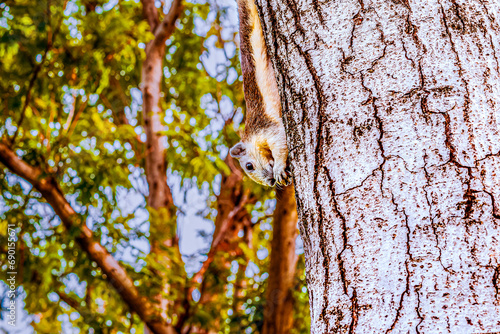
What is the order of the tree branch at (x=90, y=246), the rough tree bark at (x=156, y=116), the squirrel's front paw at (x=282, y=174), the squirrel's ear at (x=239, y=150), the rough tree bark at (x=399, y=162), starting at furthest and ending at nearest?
1. the rough tree bark at (x=156, y=116)
2. the tree branch at (x=90, y=246)
3. the squirrel's ear at (x=239, y=150)
4. the squirrel's front paw at (x=282, y=174)
5. the rough tree bark at (x=399, y=162)

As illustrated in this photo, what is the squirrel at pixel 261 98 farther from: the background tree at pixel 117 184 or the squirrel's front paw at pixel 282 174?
the background tree at pixel 117 184

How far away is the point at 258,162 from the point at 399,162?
2.60 ft

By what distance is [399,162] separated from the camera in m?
0.87

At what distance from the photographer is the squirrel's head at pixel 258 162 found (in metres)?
1.59

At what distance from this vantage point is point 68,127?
13.5 feet

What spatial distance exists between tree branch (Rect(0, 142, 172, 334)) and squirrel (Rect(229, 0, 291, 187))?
233cm

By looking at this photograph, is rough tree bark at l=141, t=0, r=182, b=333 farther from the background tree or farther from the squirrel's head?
the squirrel's head

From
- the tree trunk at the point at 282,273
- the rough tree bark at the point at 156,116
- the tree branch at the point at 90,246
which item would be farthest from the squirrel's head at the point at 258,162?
the rough tree bark at the point at 156,116

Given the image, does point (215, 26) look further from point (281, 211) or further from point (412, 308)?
point (412, 308)

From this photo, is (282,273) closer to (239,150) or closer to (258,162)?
(239,150)

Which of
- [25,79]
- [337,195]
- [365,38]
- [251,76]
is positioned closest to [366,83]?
[365,38]

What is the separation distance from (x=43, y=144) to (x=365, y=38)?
344 cm

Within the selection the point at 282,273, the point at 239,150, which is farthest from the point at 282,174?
the point at 282,273

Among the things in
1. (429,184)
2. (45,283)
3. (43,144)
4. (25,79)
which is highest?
(25,79)
